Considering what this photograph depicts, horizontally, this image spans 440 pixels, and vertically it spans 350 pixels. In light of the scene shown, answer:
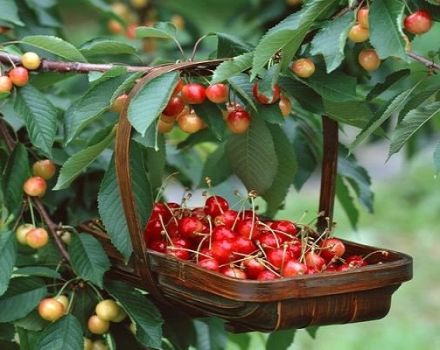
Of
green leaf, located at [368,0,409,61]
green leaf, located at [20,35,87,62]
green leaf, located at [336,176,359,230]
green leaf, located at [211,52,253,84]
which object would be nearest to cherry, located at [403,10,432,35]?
green leaf, located at [368,0,409,61]

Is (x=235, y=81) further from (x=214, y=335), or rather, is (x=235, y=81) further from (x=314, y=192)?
(x=314, y=192)

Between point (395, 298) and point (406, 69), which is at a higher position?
point (406, 69)

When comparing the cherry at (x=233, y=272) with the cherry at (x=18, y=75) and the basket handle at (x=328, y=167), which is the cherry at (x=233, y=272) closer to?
the basket handle at (x=328, y=167)

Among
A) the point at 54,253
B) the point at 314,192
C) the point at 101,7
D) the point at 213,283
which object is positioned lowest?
the point at 314,192

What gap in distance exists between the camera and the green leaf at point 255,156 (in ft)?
4.27

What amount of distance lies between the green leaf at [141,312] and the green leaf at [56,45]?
0.98 ft

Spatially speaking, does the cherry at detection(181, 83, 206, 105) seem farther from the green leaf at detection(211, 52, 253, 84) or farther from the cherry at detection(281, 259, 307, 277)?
the cherry at detection(281, 259, 307, 277)

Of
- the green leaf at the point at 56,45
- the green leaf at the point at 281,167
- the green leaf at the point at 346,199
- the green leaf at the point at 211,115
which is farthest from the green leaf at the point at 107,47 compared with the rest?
the green leaf at the point at 346,199

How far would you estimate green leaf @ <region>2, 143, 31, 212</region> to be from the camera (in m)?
1.33

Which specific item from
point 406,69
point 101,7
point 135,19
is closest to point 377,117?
point 406,69

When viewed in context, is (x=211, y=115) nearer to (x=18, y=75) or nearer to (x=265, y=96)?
(x=265, y=96)

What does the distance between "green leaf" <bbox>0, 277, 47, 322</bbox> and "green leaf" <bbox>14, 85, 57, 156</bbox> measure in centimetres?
17

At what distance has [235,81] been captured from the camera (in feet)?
3.94

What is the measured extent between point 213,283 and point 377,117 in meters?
0.27
